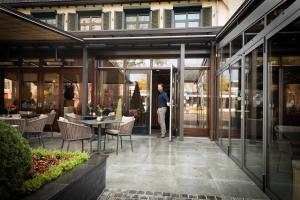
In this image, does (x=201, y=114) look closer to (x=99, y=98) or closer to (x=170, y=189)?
(x=99, y=98)

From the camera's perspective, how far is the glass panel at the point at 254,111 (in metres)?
3.96

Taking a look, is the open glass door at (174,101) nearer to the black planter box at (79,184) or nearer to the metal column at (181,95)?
the metal column at (181,95)

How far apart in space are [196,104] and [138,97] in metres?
2.12

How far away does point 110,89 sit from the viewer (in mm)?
8789

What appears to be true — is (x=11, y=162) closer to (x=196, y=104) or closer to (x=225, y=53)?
(x=225, y=53)

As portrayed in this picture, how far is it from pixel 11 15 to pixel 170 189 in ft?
15.7

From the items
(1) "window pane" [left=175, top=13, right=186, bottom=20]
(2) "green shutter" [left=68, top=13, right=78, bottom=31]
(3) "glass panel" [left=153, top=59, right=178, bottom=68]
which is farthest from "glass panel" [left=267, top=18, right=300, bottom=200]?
(2) "green shutter" [left=68, top=13, right=78, bottom=31]

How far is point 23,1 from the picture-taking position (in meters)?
11.0

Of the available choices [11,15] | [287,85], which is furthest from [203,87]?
[11,15]

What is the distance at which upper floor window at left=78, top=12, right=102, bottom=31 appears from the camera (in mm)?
10695

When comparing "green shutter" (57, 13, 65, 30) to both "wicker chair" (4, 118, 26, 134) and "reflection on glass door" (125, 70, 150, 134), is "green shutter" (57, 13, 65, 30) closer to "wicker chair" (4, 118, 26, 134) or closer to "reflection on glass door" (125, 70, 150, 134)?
"reflection on glass door" (125, 70, 150, 134)

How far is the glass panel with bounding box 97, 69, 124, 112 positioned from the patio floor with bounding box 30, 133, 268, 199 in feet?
7.46

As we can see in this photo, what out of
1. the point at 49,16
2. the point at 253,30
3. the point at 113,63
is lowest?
the point at 253,30

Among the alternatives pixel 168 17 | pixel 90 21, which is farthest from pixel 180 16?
pixel 90 21
